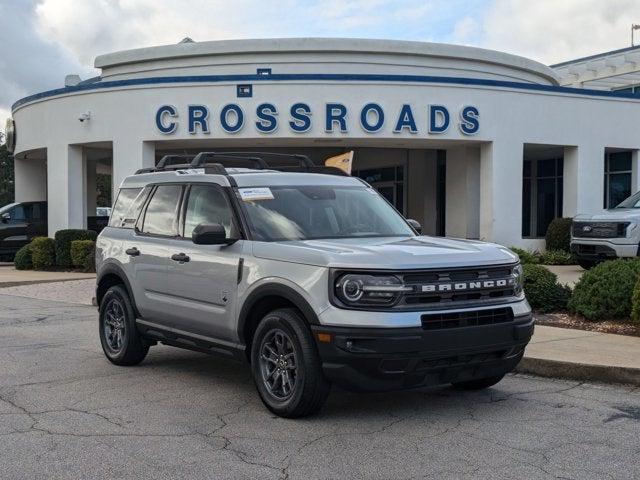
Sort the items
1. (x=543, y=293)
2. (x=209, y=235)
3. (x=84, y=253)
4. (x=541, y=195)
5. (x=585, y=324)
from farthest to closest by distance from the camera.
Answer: (x=541, y=195)
(x=84, y=253)
(x=543, y=293)
(x=585, y=324)
(x=209, y=235)

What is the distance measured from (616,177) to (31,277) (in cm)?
1758

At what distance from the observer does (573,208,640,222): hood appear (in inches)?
599

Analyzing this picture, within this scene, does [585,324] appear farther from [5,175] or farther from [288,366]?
[5,175]

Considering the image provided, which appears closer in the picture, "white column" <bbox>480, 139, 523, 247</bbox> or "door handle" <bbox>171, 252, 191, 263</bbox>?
"door handle" <bbox>171, 252, 191, 263</bbox>

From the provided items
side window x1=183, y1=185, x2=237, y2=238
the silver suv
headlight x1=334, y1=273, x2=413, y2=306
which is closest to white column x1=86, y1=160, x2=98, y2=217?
the silver suv

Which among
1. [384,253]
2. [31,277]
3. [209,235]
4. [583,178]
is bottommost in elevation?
[31,277]

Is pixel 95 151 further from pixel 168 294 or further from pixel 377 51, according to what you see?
pixel 168 294

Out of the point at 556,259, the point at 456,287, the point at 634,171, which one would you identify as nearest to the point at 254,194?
the point at 456,287

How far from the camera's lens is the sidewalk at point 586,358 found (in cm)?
719

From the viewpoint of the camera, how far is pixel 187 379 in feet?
24.5

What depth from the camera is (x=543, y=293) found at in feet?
36.2

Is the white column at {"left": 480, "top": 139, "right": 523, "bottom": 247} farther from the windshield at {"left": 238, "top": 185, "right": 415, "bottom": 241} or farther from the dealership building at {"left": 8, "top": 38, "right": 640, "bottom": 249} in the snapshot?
the windshield at {"left": 238, "top": 185, "right": 415, "bottom": 241}

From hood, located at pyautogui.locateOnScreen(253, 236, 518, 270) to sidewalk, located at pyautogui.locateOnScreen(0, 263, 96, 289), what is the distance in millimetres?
13307

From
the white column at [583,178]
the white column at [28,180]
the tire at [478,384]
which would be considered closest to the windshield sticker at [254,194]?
the tire at [478,384]
